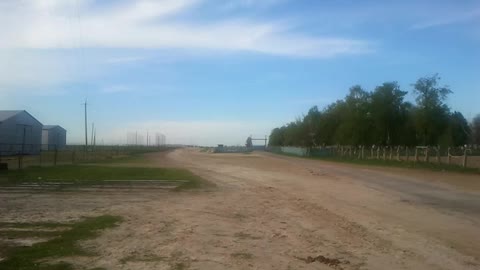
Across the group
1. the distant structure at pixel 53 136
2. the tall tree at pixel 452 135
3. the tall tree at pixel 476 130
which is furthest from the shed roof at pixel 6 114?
the tall tree at pixel 476 130

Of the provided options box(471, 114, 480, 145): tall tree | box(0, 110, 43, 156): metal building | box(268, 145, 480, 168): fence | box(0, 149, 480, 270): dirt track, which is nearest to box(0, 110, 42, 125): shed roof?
box(0, 110, 43, 156): metal building

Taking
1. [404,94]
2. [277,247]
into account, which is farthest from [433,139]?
[277,247]

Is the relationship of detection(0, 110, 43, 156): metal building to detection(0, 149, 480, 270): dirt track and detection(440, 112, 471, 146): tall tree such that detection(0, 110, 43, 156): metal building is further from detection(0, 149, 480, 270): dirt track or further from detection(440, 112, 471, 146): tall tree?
detection(440, 112, 471, 146): tall tree

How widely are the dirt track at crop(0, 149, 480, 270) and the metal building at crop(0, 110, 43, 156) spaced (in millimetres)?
44892

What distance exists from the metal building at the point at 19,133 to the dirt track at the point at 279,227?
44.9 metres

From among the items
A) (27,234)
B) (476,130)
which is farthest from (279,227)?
(476,130)

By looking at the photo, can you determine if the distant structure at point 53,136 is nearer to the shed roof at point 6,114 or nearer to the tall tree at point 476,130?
the shed roof at point 6,114

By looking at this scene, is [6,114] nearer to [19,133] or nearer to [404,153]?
[19,133]

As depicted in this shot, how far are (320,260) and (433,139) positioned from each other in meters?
57.5

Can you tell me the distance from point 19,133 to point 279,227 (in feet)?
198

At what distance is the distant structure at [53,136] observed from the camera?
87.2 meters

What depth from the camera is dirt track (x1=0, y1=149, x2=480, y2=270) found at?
933 centimetres

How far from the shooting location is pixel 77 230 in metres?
12.4

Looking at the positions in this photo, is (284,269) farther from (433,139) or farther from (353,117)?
(353,117)
